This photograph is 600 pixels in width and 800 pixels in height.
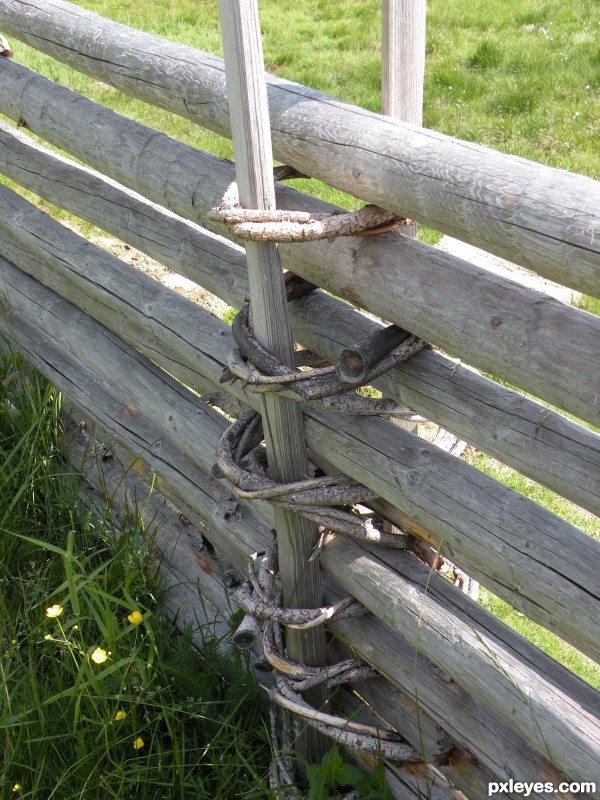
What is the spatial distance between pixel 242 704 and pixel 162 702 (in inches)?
7.5

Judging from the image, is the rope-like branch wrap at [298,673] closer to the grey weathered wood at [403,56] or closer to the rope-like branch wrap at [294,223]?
the rope-like branch wrap at [294,223]

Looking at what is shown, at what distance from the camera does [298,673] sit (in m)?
1.99

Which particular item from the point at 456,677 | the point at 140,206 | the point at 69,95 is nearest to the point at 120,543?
the point at 140,206

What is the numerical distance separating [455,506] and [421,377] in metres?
0.25

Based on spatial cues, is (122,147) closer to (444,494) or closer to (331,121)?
(331,121)

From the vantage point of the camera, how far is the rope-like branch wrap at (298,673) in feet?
6.29

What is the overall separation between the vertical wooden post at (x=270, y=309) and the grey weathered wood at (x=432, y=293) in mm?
137

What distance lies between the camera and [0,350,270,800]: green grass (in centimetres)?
202

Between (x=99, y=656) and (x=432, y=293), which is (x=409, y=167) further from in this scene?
(x=99, y=656)

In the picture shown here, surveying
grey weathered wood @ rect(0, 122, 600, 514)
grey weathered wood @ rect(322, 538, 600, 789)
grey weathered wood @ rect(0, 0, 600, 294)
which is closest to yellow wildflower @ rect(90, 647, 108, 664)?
grey weathered wood @ rect(322, 538, 600, 789)

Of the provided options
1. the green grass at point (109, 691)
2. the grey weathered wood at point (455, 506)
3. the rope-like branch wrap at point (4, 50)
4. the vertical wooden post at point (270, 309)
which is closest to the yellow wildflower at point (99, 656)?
the green grass at point (109, 691)

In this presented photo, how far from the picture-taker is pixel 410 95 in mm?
1817

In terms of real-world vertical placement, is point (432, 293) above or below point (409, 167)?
below

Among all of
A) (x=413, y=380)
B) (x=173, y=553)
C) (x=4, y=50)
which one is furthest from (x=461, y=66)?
(x=413, y=380)
